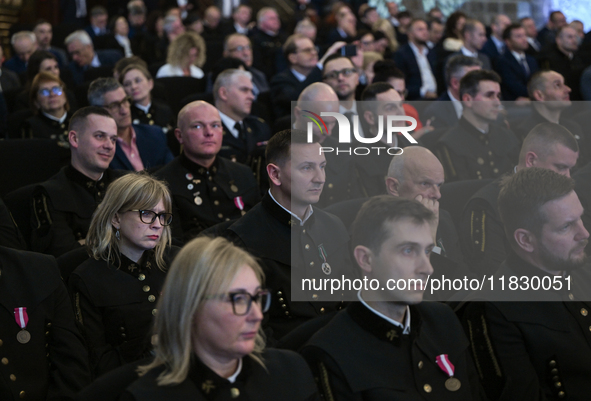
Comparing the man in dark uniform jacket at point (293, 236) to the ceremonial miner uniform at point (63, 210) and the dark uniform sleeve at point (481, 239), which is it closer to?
the dark uniform sleeve at point (481, 239)

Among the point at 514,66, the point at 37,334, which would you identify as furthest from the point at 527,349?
the point at 514,66

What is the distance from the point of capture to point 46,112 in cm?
473

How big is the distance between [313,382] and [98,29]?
7872 mm

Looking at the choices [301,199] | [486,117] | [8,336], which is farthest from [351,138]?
[8,336]

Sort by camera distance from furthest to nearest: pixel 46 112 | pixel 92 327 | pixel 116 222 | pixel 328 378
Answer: pixel 46 112 → pixel 116 222 → pixel 92 327 → pixel 328 378

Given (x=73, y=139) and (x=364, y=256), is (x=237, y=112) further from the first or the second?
(x=364, y=256)

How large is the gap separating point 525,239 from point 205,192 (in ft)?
6.31

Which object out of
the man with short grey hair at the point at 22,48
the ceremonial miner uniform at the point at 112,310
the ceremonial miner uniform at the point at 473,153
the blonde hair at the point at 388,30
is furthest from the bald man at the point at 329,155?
the blonde hair at the point at 388,30

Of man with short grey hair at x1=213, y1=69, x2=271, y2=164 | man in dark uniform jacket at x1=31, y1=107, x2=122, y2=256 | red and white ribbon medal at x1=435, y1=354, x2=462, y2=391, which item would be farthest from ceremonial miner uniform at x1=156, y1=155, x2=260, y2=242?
red and white ribbon medal at x1=435, y1=354, x2=462, y2=391

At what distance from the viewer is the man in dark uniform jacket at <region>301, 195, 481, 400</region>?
181 centimetres

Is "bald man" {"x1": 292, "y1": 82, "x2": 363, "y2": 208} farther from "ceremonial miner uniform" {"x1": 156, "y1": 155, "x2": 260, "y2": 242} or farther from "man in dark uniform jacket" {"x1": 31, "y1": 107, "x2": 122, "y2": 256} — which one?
"man in dark uniform jacket" {"x1": 31, "y1": 107, "x2": 122, "y2": 256}

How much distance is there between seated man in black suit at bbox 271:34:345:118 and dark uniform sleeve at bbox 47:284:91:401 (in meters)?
3.52

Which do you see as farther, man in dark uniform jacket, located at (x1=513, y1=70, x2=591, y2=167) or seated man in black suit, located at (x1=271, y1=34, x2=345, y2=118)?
seated man in black suit, located at (x1=271, y1=34, x2=345, y2=118)

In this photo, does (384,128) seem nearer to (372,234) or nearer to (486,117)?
(486,117)
